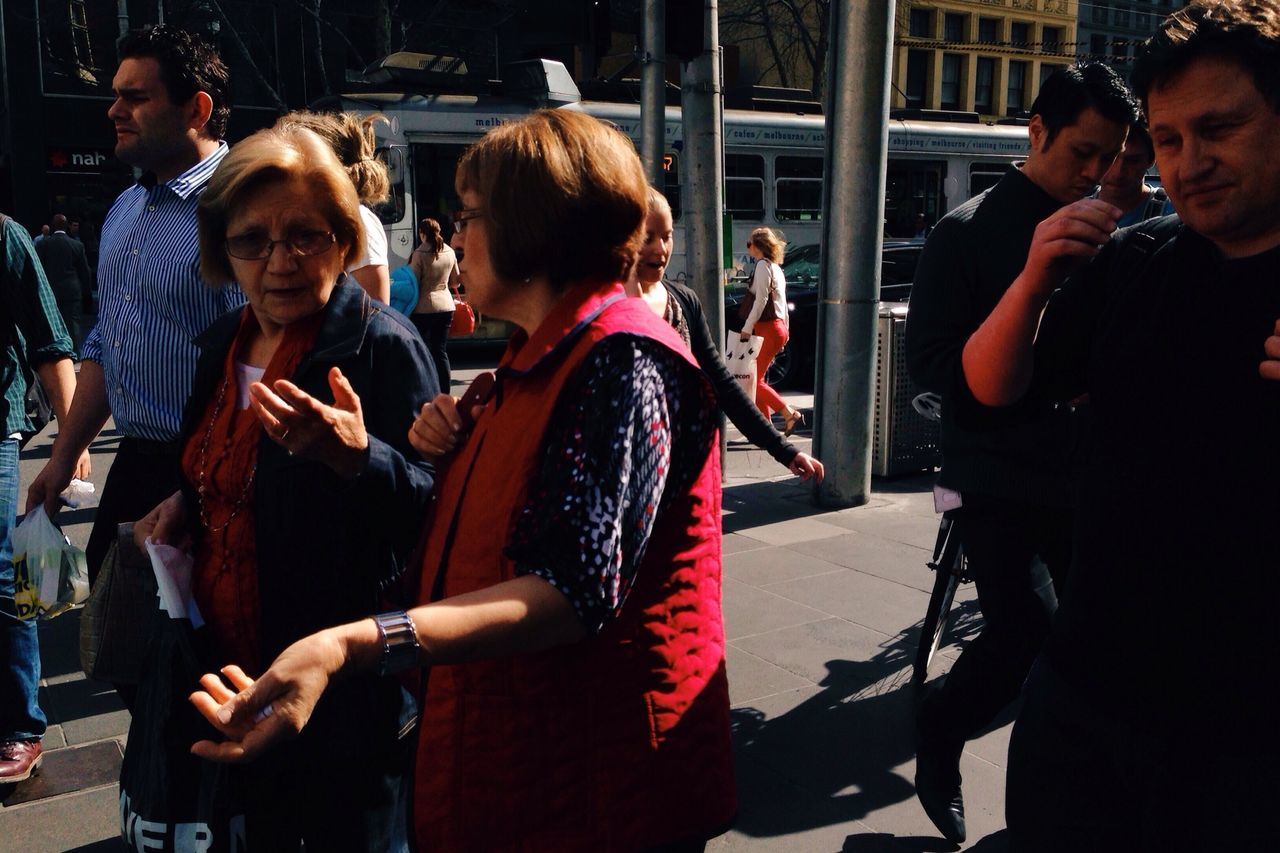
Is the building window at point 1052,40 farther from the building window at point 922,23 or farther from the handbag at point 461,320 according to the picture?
the handbag at point 461,320

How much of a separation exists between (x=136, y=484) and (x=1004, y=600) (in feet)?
7.12

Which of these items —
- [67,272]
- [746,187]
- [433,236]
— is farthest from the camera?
[746,187]

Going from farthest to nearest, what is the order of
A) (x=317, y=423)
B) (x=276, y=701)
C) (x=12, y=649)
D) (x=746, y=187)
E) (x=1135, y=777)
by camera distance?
(x=746, y=187) → (x=12, y=649) → (x=317, y=423) → (x=1135, y=777) → (x=276, y=701)

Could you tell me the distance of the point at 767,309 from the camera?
34.9ft

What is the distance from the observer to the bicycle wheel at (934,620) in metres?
4.18

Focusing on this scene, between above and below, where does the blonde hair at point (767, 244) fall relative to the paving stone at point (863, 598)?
above

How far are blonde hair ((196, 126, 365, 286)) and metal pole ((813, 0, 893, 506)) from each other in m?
5.30

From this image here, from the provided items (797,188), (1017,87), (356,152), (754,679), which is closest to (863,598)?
(754,679)

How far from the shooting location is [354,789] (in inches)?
90.7

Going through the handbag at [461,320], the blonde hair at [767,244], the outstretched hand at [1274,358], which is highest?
the outstretched hand at [1274,358]

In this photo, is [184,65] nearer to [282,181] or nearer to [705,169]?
[282,181]

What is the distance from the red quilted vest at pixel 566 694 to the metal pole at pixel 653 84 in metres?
6.62

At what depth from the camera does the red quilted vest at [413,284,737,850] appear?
5.49 ft

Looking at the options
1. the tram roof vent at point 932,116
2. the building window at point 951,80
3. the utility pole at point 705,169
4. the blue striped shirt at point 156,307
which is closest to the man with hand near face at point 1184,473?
the blue striped shirt at point 156,307
